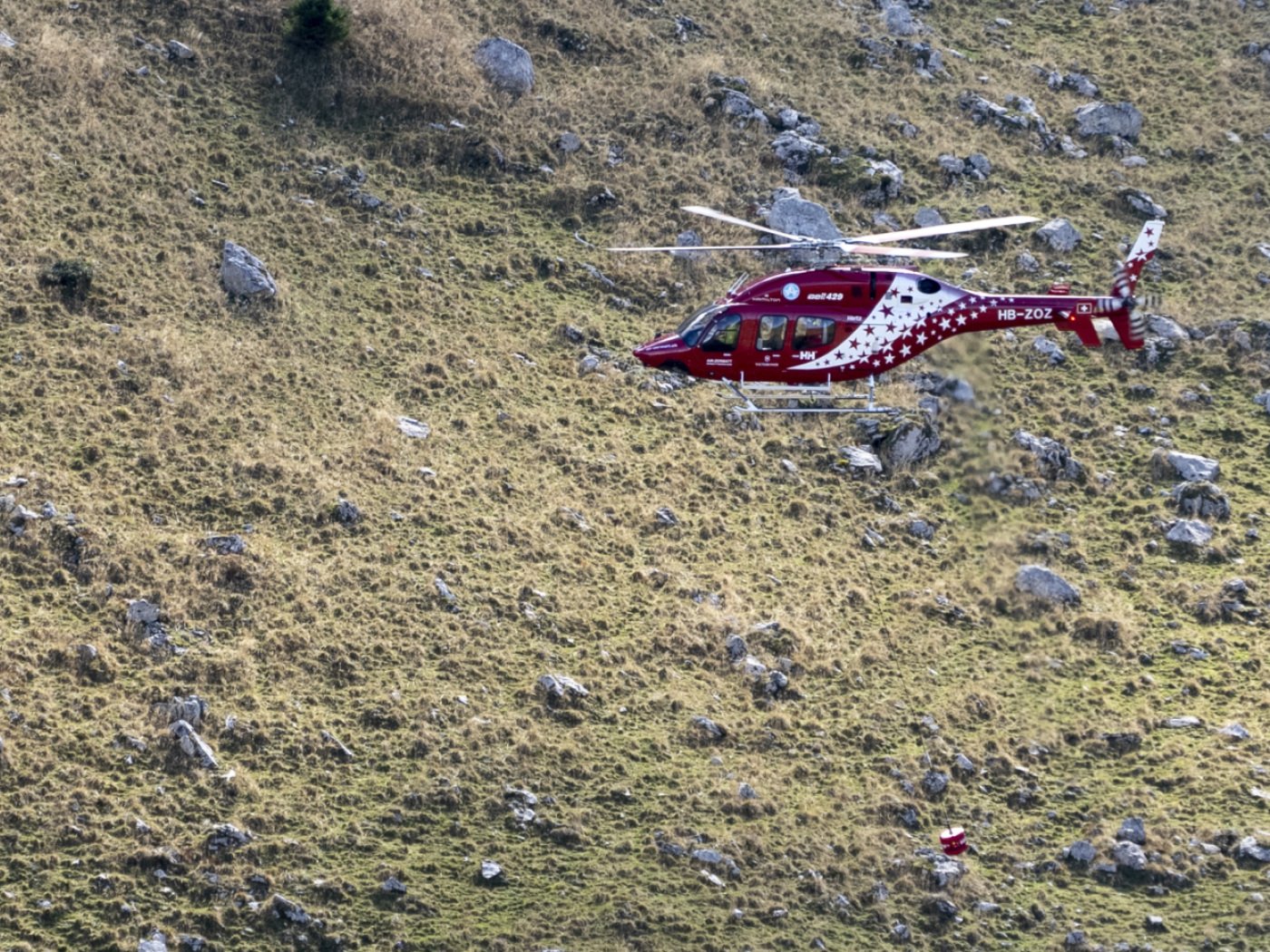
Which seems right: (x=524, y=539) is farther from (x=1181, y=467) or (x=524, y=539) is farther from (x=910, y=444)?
(x=1181, y=467)

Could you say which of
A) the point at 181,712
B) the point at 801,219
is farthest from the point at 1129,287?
the point at 181,712

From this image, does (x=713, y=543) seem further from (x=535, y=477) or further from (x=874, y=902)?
(x=874, y=902)

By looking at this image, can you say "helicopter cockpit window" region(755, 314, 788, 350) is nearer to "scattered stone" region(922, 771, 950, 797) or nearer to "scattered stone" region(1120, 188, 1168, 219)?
"scattered stone" region(922, 771, 950, 797)

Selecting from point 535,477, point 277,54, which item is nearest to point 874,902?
point 535,477

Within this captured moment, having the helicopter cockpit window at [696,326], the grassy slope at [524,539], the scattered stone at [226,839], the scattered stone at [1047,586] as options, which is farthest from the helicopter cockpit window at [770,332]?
the scattered stone at [226,839]

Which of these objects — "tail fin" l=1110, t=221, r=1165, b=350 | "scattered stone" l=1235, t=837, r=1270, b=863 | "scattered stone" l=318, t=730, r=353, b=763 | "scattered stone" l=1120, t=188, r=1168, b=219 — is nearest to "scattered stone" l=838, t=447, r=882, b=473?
"tail fin" l=1110, t=221, r=1165, b=350
